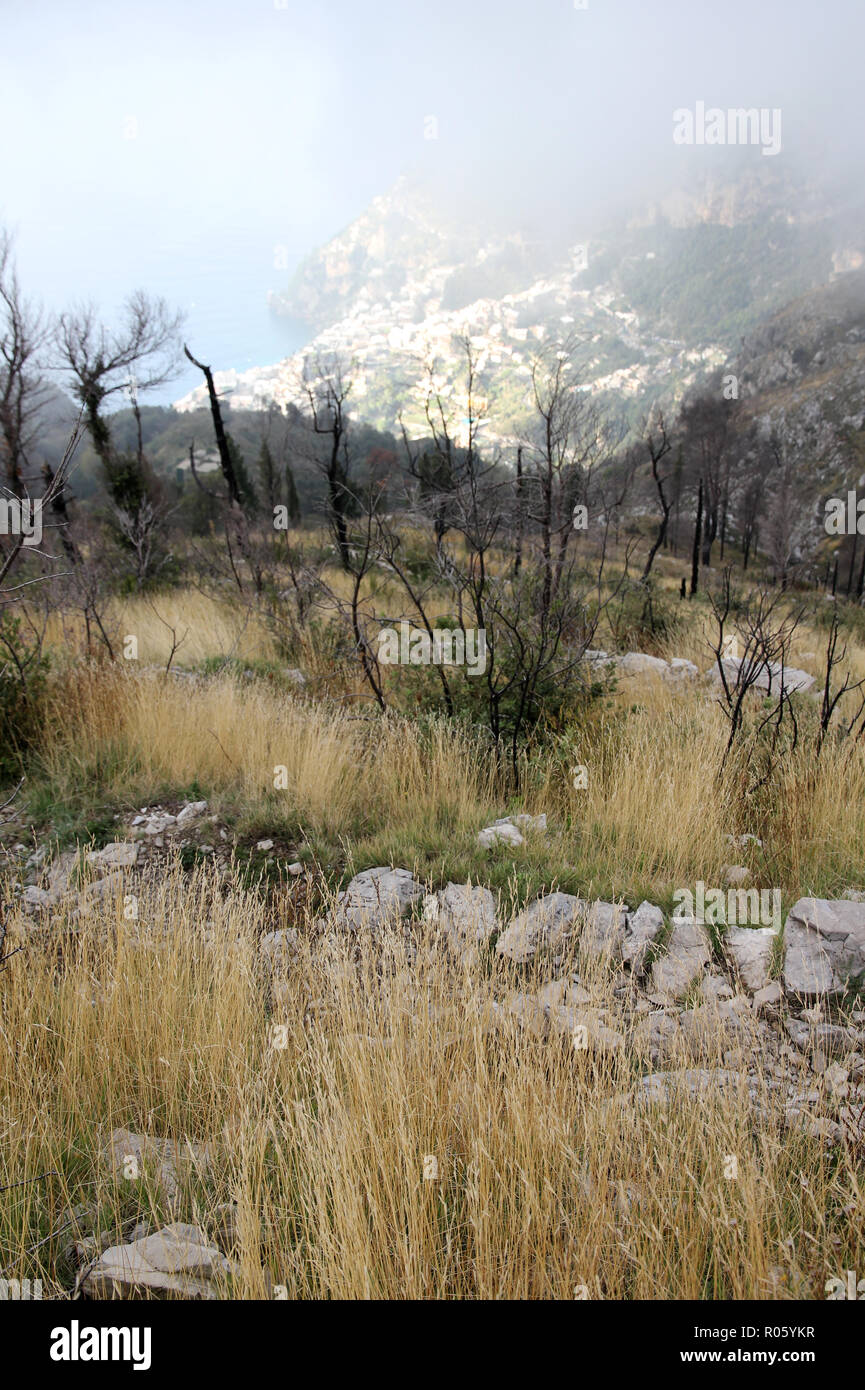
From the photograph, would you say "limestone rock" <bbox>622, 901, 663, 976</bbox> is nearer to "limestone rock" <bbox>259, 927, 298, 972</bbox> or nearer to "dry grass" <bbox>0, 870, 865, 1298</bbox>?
"dry grass" <bbox>0, 870, 865, 1298</bbox>

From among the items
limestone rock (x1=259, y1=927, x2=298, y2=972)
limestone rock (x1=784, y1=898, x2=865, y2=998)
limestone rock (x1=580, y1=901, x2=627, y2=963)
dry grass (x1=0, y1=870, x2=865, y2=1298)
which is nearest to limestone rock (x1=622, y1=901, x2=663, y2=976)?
limestone rock (x1=580, y1=901, x2=627, y2=963)

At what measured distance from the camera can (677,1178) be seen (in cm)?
168

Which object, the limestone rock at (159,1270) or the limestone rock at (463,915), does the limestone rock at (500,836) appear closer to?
the limestone rock at (463,915)

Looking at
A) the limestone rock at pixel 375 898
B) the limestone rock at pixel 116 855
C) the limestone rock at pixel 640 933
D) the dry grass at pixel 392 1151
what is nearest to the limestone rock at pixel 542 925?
the limestone rock at pixel 640 933

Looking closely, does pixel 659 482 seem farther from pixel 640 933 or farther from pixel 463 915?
pixel 463 915

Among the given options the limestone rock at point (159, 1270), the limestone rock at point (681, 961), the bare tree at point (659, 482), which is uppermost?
the bare tree at point (659, 482)

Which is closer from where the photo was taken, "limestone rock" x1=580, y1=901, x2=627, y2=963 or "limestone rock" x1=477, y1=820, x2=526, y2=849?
"limestone rock" x1=580, y1=901, x2=627, y2=963

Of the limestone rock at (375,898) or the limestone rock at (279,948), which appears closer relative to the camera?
the limestone rock at (279,948)

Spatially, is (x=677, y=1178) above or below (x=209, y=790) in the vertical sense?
below

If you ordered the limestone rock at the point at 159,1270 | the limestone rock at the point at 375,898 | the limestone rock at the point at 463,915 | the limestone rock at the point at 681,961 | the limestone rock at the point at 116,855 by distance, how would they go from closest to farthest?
the limestone rock at the point at 159,1270 → the limestone rock at the point at 463,915 → the limestone rock at the point at 681,961 → the limestone rock at the point at 375,898 → the limestone rock at the point at 116,855

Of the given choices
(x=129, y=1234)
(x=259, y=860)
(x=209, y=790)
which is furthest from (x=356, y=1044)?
(x=209, y=790)
